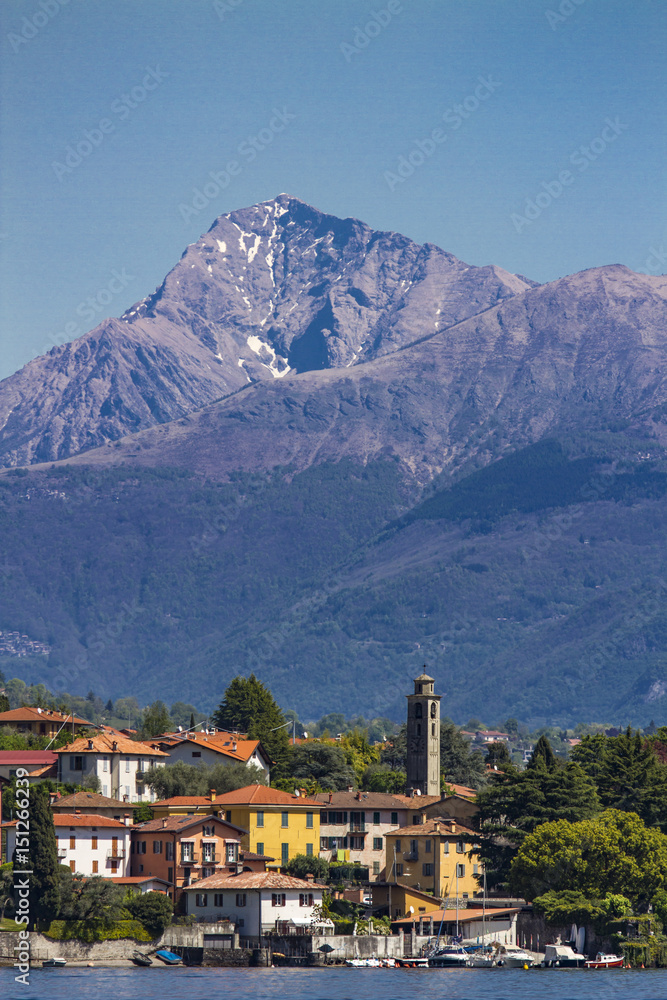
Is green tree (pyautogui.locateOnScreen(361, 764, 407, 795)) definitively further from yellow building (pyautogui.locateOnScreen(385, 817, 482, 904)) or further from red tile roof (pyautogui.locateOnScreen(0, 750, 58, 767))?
red tile roof (pyautogui.locateOnScreen(0, 750, 58, 767))

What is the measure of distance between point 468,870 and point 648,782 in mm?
15876

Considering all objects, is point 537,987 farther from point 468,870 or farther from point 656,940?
point 468,870

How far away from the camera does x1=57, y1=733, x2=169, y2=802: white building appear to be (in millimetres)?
150625

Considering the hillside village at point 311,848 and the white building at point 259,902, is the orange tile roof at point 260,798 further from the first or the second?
the white building at point 259,902

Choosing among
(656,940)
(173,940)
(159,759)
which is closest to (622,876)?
(656,940)

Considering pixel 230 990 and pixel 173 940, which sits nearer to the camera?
pixel 230 990

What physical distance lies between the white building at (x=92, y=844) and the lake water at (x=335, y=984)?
1543 cm

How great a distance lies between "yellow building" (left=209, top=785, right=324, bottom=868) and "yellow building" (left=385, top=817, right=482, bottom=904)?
7.00 metres

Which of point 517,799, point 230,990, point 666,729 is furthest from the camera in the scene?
point 666,729

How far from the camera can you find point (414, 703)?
186125 mm

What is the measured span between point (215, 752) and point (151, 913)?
46.6 metres

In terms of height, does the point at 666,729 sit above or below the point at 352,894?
above

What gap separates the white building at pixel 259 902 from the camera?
Answer: 12075 centimetres

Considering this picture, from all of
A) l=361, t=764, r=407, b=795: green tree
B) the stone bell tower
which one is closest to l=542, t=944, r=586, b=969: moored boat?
the stone bell tower
